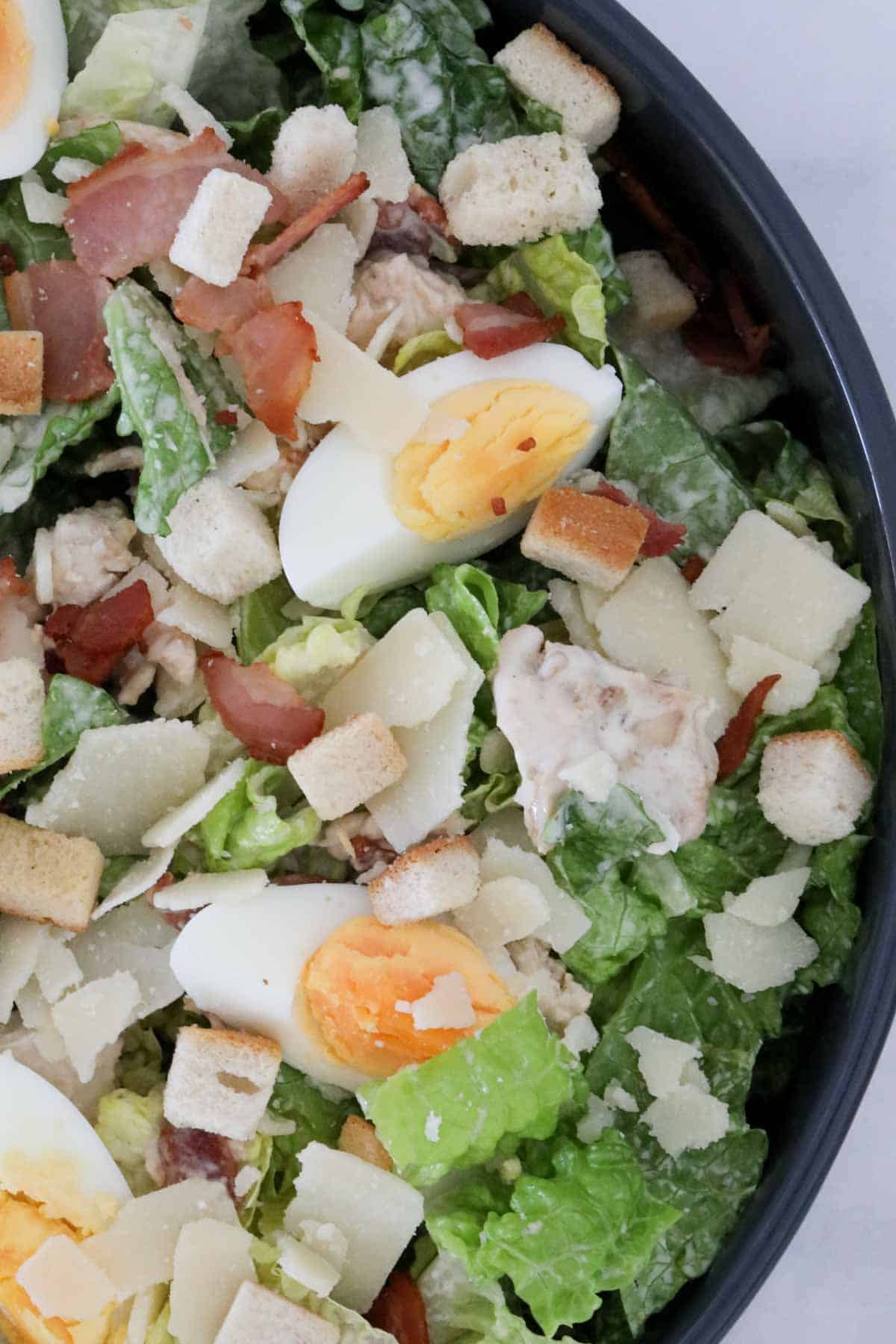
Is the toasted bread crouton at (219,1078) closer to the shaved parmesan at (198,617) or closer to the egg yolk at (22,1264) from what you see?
the egg yolk at (22,1264)

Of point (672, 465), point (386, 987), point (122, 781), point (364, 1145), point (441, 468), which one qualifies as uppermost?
point (672, 465)

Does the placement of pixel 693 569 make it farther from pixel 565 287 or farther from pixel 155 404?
pixel 155 404

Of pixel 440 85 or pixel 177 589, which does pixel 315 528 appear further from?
pixel 440 85

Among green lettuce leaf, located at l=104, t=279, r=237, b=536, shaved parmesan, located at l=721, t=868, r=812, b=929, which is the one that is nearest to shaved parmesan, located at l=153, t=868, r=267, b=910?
green lettuce leaf, located at l=104, t=279, r=237, b=536

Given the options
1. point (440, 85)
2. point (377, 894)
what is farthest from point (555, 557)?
point (440, 85)

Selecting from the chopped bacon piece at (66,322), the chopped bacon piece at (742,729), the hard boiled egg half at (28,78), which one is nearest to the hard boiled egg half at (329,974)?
the chopped bacon piece at (742,729)

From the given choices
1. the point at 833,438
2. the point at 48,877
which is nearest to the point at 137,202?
the point at 48,877
